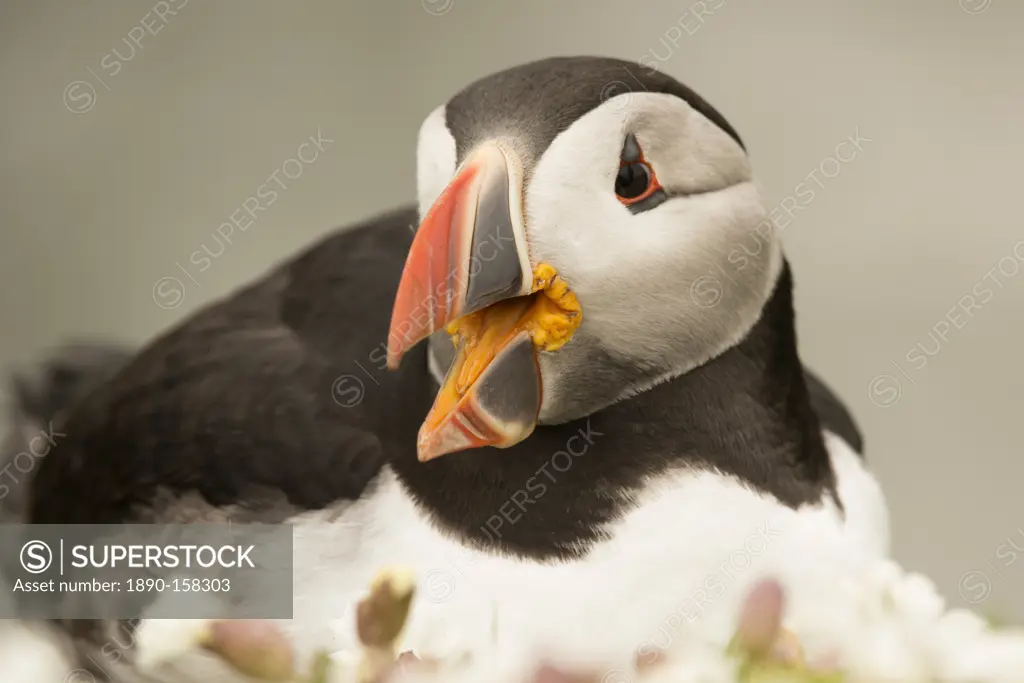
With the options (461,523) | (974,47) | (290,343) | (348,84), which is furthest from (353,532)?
(974,47)

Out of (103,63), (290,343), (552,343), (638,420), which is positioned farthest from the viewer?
(103,63)

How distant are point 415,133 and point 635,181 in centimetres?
163

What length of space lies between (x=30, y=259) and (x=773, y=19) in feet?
5.21

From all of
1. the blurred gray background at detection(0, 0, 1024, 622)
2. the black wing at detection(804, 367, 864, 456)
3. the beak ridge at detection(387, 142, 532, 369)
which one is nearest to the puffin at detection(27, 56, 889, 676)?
the beak ridge at detection(387, 142, 532, 369)

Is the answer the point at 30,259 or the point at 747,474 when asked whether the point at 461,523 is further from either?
the point at 30,259

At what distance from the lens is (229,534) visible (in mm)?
1248

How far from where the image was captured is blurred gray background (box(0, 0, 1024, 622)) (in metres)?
2.56

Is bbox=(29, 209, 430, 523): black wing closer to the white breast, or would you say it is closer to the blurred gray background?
the white breast

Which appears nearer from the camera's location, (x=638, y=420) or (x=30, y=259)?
(x=638, y=420)

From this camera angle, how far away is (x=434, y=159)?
3.58ft

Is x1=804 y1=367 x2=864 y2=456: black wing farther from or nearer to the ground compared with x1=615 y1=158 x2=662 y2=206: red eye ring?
nearer to the ground

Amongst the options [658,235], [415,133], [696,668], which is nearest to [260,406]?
[658,235]

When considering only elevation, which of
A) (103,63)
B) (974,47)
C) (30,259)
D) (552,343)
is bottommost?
(30,259)

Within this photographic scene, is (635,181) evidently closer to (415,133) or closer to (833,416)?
(833,416)
